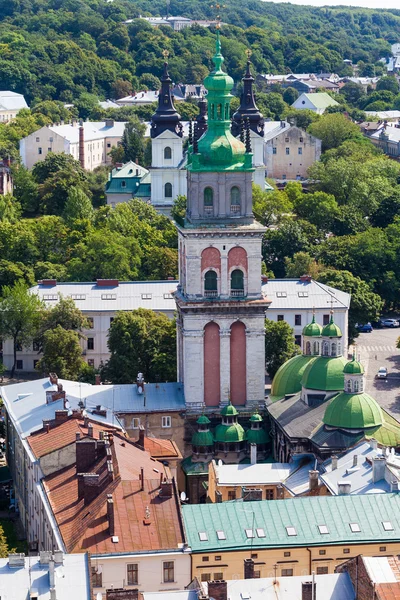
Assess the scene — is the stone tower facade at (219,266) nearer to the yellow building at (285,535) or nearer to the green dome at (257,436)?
the green dome at (257,436)

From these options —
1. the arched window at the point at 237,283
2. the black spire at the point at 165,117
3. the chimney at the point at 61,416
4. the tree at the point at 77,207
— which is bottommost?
the chimney at the point at 61,416

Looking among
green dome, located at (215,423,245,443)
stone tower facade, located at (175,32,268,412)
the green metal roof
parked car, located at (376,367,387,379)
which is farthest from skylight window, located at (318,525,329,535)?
parked car, located at (376,367,387,379)

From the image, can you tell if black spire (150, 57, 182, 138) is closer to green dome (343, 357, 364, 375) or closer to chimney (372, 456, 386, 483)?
green dome (343, 357, 364, 375)

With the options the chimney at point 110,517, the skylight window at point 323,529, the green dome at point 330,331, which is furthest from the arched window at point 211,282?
the chimney at point 110,517

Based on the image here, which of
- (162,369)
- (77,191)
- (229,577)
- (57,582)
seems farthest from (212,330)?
(77,191)

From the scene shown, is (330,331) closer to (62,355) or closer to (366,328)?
(62,355)
